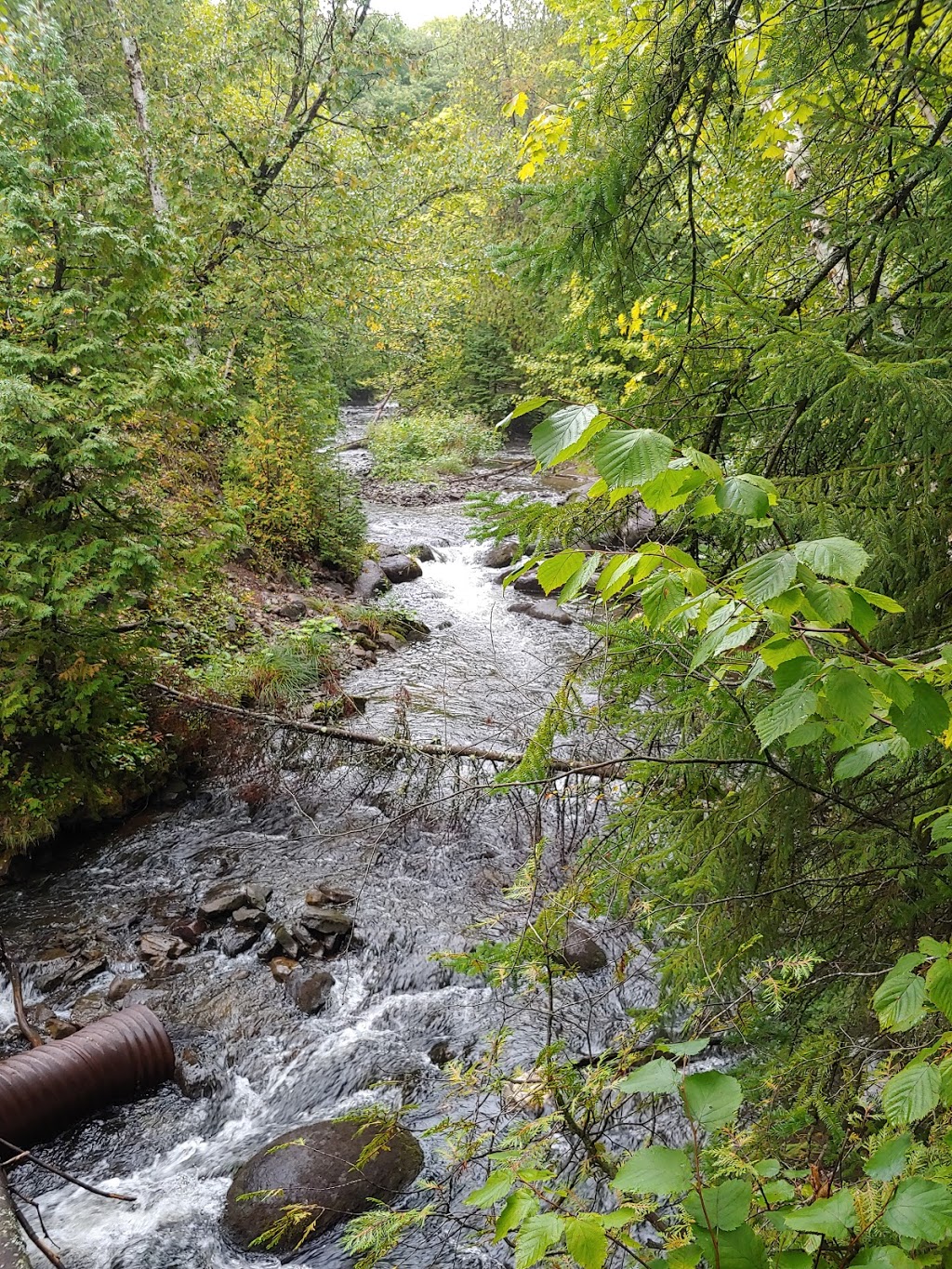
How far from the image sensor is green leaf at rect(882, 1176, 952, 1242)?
1193mm

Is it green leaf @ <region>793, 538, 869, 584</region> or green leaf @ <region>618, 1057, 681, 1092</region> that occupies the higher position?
green leaf @ <region>793, 538, 869, 584</region>

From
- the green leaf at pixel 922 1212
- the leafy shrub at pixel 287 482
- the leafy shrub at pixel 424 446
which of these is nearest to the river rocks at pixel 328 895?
the green leaf at pixel 922 1212

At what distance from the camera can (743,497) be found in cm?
134

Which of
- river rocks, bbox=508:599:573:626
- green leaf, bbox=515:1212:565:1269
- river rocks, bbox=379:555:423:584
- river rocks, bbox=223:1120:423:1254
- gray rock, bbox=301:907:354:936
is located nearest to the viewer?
green leaf, bbox=515:1212:565:1269

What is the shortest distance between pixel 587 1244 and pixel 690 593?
123cm

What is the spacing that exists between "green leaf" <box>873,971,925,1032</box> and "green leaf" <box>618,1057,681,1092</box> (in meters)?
0.47

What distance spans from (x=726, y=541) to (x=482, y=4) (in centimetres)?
3473

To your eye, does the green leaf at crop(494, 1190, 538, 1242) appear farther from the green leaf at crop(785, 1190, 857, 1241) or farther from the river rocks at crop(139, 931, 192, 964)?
the river rocks at crop(139, 931, 192, 964)

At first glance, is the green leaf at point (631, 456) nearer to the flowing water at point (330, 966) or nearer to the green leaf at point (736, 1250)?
the green leaf at point (736, 1250)

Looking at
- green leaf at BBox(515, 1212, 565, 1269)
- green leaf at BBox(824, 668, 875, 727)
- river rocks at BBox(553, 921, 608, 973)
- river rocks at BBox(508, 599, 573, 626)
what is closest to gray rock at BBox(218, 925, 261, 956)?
river rocks at BBox(553, 921, 608, 973)

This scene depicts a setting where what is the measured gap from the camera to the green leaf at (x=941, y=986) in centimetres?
137

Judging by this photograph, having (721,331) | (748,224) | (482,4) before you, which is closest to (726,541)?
(721,331)

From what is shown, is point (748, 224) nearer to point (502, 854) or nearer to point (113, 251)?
point (113, 251)

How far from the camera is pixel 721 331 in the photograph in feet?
9.27
